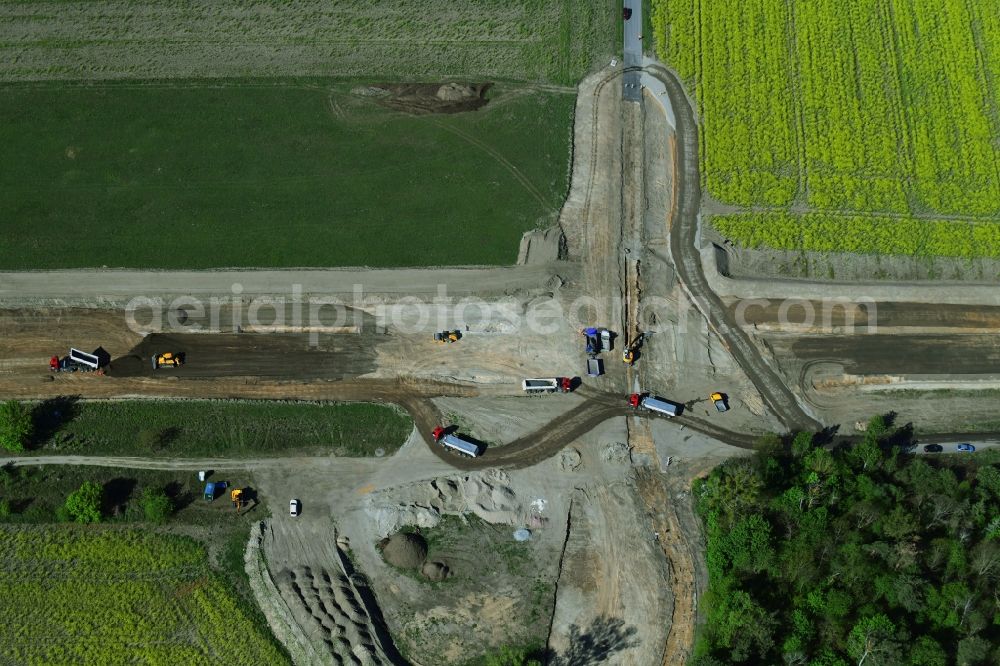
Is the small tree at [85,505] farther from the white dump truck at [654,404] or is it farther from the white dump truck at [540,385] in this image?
the white dump truck at [654,404]

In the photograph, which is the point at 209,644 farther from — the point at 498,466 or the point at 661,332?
the point at 661,332

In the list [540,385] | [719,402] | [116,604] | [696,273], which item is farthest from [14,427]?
[696,273]

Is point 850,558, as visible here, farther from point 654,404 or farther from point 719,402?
point 654,404

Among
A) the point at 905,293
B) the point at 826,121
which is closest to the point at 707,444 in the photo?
the point at 905,293

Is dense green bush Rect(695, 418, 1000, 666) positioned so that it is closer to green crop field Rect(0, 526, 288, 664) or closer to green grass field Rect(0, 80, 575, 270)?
green grass field Rect(0, 80, 575, 270)

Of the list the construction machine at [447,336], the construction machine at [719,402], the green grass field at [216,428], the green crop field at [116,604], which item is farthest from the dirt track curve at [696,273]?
the green crop field at [116,604]

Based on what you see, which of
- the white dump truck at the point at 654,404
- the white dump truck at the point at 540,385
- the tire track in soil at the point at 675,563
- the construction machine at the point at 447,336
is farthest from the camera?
the construction machine at the point at 447,336
